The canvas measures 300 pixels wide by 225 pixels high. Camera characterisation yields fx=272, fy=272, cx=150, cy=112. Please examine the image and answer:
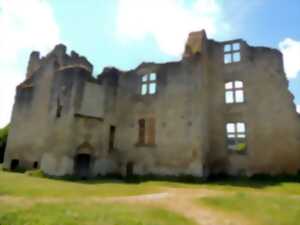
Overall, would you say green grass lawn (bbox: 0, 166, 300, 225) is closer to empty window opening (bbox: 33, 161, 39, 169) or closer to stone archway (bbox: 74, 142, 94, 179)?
stone archway (bbox: 74, 142, 94, 179)

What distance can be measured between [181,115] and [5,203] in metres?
14.4

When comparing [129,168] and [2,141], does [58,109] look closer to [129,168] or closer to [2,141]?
[129,168]

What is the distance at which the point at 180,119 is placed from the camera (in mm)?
21125

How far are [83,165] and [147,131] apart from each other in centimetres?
575

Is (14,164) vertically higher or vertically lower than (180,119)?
lower

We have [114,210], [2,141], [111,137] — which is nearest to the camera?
[114,210]

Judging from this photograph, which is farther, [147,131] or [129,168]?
[147,131]

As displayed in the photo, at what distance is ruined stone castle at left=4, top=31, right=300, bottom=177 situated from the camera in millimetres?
19906

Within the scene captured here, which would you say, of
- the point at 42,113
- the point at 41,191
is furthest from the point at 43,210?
the point at 42,113

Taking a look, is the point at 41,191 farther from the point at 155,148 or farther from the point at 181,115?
the point at 181,115

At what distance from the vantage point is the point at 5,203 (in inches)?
356

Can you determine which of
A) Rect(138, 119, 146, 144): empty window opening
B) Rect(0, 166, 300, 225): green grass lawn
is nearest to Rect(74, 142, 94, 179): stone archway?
Rect(138, 119, 146, 144): empty window opening

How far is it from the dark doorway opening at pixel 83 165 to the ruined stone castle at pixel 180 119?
8cm

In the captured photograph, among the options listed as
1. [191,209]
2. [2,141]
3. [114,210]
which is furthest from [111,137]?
[2,141]
